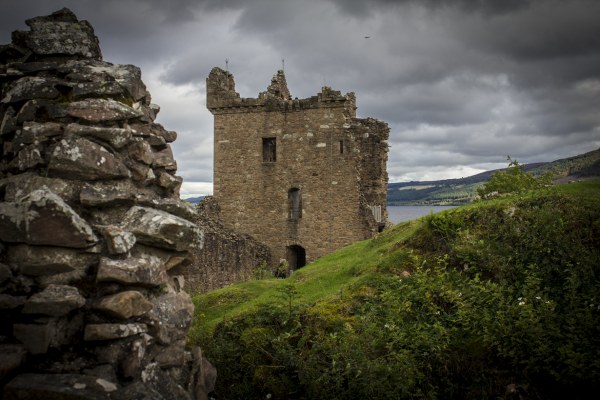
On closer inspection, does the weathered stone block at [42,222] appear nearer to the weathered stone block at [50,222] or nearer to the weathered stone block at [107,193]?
the weathered stone block at [50,222]

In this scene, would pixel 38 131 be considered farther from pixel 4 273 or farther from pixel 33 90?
pixel 4 273

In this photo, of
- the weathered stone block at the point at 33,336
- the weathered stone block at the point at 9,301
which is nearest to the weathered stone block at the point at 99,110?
the weathered stone block at the point at 9,301

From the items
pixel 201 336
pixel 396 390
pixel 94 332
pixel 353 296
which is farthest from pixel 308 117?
pixel 94 332

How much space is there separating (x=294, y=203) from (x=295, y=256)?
3028 mm

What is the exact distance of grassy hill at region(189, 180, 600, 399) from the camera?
236 inches

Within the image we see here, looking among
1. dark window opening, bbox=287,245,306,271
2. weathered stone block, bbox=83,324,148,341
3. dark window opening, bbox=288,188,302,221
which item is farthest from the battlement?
weathered stone block, bbox=83,324,148,341

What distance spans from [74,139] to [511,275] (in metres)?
7.36

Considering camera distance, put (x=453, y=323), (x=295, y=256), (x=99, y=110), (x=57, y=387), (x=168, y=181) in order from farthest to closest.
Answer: (x=295, y=256) < (x=453, y=323) < (x=168, y=181) < (x=99, y=110) < (x=57, y=387)

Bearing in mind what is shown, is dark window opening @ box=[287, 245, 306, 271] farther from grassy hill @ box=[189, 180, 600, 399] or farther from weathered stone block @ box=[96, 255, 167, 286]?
weathered stone block @ box=[96, 255, 167, 286]

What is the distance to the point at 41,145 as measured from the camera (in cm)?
434

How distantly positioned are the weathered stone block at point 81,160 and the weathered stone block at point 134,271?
857 millimetres

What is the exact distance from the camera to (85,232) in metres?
4.02

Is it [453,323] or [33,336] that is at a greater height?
[33,336]

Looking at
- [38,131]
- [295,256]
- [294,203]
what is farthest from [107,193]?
[295,256]
